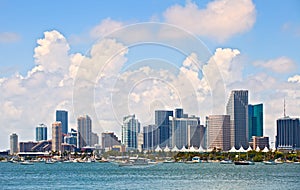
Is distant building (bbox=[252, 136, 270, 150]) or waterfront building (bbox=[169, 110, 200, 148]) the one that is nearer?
waterfront building (bbox=[169, 110, 200, 148])

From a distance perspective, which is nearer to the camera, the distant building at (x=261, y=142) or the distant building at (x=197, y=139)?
the distant building at (x=197, y=139)

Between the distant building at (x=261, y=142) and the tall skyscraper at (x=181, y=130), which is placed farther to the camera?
the distant building at (x=261, y=142)

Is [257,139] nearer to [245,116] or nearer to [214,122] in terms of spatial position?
[245,116]

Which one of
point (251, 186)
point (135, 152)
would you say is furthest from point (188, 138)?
point (251, 186)

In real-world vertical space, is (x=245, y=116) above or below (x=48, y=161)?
above

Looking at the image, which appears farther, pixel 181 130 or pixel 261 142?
pixel 261 142

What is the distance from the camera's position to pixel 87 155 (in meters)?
187

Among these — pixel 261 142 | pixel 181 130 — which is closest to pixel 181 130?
pixel 181 130

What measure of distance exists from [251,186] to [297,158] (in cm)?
10272

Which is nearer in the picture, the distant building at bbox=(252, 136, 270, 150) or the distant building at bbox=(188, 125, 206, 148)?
the distant building at bbox=(188, 125, 206, 148)

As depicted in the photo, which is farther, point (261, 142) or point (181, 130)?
point (261, 142)

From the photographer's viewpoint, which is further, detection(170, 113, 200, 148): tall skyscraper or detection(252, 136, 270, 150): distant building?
detection(252, 136, 270, 150): distant building

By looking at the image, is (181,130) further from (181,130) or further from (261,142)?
(261,142)

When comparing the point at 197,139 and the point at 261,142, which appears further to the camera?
the point at 261,142
